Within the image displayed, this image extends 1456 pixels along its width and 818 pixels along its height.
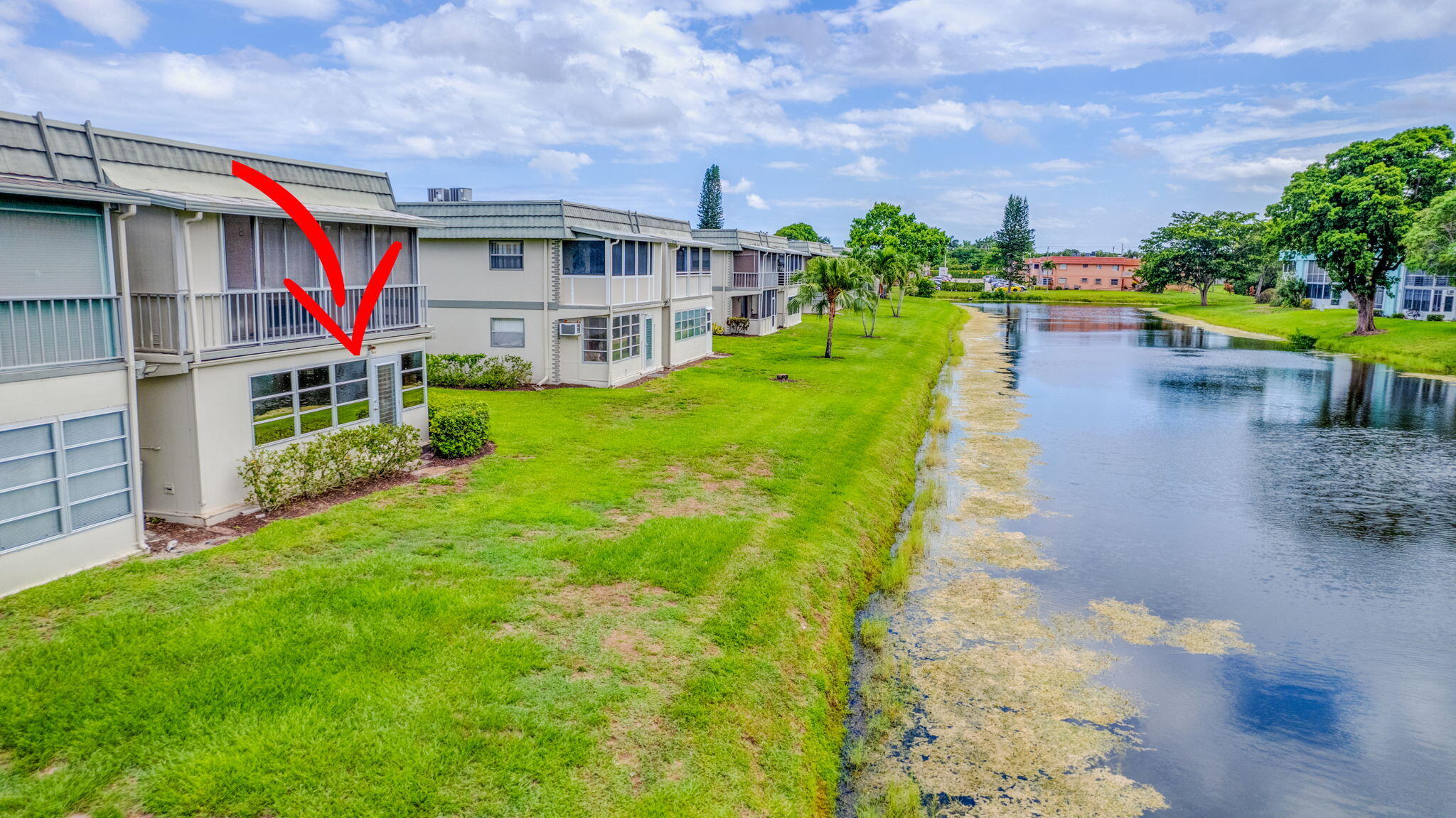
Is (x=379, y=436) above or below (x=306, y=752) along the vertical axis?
above

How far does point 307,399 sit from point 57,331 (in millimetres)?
4848

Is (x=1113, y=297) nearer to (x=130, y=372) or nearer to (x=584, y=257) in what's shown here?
(x=584, y=257)

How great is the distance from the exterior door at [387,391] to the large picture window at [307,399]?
283 mm

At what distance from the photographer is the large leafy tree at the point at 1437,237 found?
45.8 m

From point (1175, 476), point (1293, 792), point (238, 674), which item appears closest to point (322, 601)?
point (238, 674)

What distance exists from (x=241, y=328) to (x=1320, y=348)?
6278 centimetres

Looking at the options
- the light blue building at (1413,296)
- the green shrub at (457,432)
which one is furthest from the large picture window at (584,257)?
the light blue building at (1413,296)

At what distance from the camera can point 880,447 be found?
24.2 metres

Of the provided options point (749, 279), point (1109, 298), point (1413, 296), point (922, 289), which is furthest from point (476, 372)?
point (1109, 298)

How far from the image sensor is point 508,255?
29031 millimetres

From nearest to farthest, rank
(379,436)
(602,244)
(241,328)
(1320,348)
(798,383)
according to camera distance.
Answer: (241,328) < (379,436) < (602,244) < (798,383) < (1320,348)

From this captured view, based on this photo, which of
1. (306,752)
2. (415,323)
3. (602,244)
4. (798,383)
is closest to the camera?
(306,752)

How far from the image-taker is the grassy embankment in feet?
370

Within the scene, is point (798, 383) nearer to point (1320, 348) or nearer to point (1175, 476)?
point (1175, 476)
